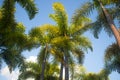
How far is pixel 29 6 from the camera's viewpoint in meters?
18.3

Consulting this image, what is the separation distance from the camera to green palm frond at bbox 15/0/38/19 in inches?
715

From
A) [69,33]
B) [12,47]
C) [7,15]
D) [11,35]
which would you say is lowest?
[12,47]

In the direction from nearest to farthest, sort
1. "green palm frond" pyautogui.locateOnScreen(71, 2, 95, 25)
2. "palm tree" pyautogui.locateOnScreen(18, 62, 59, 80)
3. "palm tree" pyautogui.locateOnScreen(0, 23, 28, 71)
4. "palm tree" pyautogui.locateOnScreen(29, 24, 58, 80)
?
1. "green palm frond" pyautogui.locateOnScreen(71, 2, 95, 25)
2. "palm tree" pyautogui.locateOnScreen(0, 23, 28, 71)
3. "palm tree" pyautogui.locateOnScreen(29, 24, 58, 80)
4. "palm tree" pyautogui.locateOnScreen(18, 62, 59, 80)

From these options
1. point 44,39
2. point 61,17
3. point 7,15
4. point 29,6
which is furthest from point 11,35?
point 61,17

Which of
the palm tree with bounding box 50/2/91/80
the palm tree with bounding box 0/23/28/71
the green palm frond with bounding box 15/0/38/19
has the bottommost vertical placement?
the palm tree with bounding box 0/23/28/71

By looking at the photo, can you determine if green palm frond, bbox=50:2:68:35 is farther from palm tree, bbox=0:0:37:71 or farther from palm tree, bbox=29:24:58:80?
palm tree, bbox=0:0:37:71

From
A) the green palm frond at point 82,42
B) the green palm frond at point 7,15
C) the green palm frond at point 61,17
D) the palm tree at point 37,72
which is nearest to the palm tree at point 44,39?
the green palm frond at point 61,17

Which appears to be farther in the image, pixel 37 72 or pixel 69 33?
pixel 37 72

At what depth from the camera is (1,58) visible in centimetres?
2167

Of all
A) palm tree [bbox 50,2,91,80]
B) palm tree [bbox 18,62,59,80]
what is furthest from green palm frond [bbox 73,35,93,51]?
palm tree [bbox 18,62,59,80]

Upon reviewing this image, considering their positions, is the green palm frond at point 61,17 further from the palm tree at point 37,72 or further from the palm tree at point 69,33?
the palm tree at point 37,72

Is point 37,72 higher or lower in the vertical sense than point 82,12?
higher

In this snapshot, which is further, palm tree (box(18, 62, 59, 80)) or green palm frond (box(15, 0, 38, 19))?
palm tree (box(18, 62, 59, 80))

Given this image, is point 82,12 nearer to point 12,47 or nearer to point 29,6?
point 29,6
